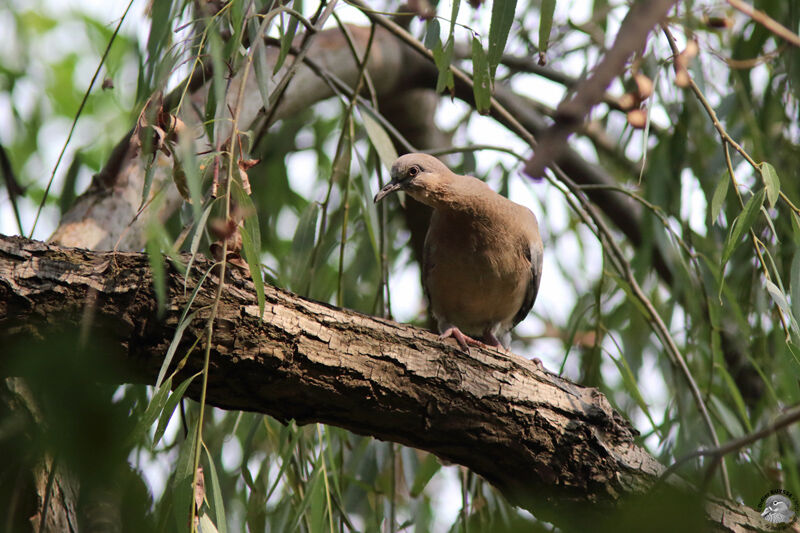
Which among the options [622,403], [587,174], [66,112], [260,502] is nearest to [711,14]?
[587,174]

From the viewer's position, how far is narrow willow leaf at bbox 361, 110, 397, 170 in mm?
3279

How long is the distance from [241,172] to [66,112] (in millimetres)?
4512

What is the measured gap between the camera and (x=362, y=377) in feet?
8.04

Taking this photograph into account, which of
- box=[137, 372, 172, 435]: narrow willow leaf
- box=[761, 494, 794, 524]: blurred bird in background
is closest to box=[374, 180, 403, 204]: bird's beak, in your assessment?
box=[137, 372, 172, 435]: narrow willow leaf

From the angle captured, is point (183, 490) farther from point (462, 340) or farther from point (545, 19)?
point (545, 19)

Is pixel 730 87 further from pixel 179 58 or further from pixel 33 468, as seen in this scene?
pixel 33 468

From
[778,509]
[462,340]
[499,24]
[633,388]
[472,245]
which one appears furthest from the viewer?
[472,245]

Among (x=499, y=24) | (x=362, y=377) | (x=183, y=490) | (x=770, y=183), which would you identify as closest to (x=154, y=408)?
(x=183, y=490)

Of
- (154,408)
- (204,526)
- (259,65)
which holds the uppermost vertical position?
(259,65)

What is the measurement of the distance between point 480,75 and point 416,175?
4.64ft

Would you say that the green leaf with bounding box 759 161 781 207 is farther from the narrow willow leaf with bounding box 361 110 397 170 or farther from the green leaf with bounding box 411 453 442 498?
the green leaf with bounding box 411 453 442 498

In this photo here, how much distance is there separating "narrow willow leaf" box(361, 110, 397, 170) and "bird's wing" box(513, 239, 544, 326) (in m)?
1.27

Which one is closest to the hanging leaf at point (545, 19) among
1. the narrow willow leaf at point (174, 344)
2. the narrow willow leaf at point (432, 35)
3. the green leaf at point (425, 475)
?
the narrow willow leaf at point (432, 35)

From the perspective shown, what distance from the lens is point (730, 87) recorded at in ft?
13.9
